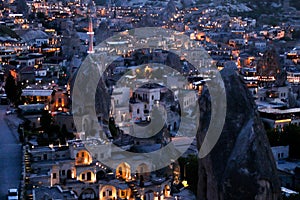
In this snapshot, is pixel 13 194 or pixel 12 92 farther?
pixel 12 92

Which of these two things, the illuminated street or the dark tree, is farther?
the dark tree

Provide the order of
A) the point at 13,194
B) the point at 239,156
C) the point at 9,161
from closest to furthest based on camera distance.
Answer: the point at 239,156 → the point at 13,194 → the point at 9,161

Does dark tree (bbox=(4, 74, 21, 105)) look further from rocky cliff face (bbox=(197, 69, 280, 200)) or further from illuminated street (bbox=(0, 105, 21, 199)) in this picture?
rocky cliff face (bbox=(197, 69, 280, 200))

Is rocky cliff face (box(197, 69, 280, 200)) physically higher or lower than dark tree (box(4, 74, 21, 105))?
higher

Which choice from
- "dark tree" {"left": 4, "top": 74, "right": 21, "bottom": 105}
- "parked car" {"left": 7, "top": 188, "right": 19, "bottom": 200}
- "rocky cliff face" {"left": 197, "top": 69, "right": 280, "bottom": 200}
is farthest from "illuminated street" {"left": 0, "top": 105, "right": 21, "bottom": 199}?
"rocky cliff face" {"left": 197, "top": 69, "right": 280, "bottom": 200}

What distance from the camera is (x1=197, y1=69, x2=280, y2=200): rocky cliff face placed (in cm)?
548

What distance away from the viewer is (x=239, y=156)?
5.51m

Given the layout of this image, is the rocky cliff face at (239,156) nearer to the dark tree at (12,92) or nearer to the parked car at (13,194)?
the parked car at (13,194)

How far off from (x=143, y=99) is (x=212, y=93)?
12.1 m

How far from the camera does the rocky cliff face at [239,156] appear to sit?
5.48m

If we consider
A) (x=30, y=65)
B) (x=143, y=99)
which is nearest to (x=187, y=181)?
(x=143, y=99)

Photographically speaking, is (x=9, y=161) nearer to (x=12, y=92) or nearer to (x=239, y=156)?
(x=12, y=92)

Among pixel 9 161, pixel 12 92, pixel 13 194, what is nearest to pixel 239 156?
pixel 13 194

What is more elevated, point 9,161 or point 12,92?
point 12,92
